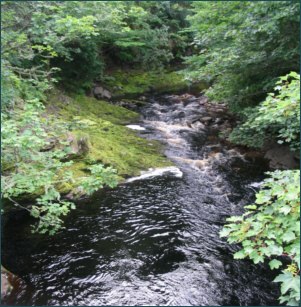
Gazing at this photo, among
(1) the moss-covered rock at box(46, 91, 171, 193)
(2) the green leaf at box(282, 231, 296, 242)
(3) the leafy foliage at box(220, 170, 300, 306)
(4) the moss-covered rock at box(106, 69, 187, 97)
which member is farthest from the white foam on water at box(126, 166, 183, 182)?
(4) the moss-covered rock at box(106, 69, 187, 97)

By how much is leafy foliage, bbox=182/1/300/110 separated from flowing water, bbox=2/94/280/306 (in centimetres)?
420

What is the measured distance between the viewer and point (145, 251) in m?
5.69

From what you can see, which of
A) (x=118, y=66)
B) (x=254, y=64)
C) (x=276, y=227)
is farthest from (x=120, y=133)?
(x=118, y=66)

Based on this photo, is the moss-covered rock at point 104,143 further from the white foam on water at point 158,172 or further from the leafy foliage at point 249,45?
the leafy foliage at point 249,45

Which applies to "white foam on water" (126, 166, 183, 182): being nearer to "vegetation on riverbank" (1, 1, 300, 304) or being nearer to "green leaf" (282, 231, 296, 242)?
"vegetation on riverbank" (1, 1, 300, 304)

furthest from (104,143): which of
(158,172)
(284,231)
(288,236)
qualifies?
Answer: (288,236)

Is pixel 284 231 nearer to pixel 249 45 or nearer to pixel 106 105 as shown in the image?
pixel 249 45

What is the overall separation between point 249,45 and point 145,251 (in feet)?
26.6

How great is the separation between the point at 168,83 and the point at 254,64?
2057 centimetres

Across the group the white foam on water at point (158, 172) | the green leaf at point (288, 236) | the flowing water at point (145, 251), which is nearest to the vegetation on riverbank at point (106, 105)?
the green leaf at point (288, 236)

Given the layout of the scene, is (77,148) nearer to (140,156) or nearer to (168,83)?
(140,156)

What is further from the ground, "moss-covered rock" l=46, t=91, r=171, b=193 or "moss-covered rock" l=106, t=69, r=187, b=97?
"moss-covered rock" l=106, t=69, r=187, b=97

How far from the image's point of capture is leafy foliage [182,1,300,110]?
7645 millimetres

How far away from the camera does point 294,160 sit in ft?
31.9
